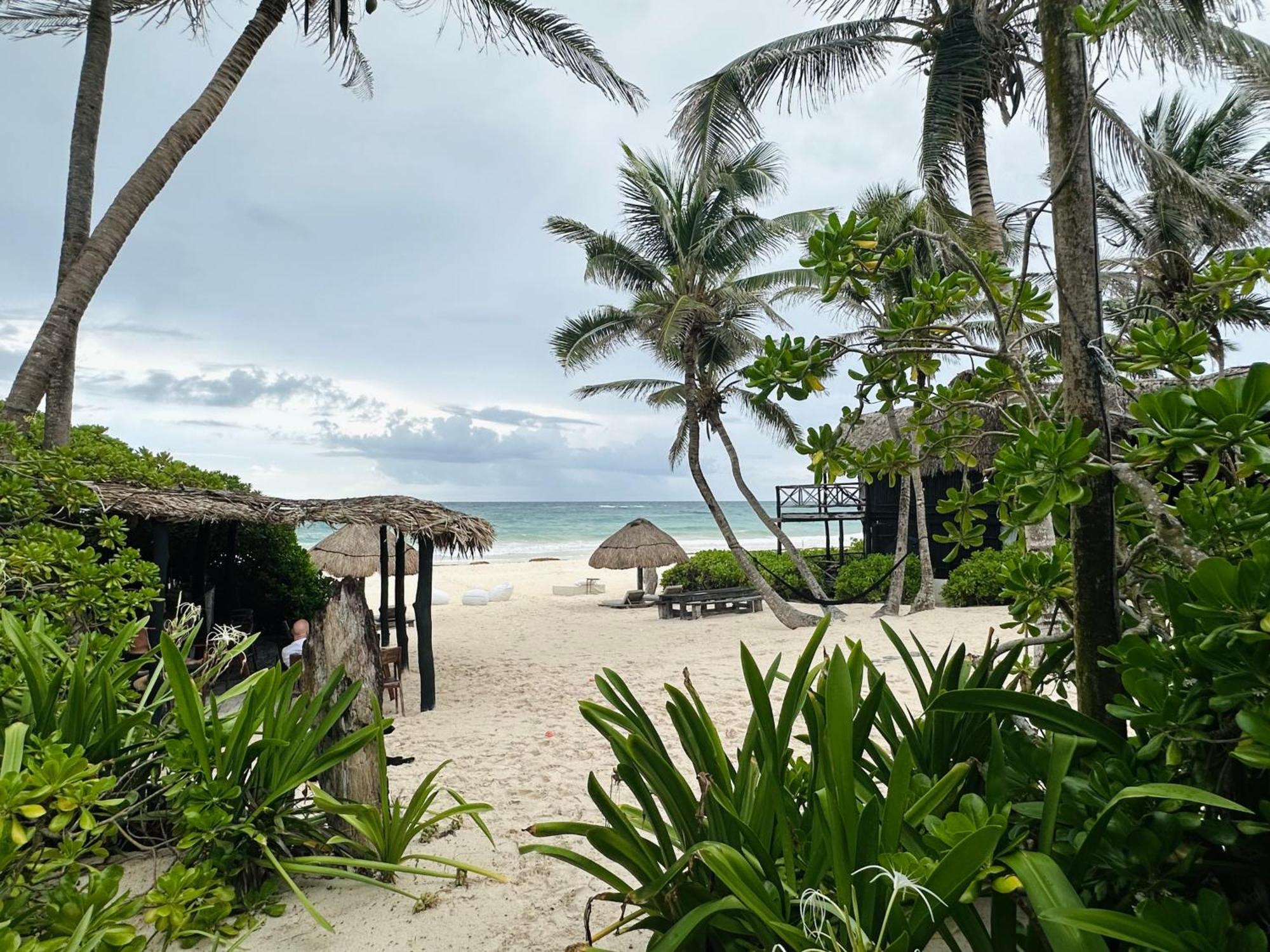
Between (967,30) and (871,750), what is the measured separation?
9.87 metres

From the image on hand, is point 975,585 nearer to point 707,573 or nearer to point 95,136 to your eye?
point 707,573

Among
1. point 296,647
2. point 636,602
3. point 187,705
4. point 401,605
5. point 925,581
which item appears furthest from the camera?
point 636,602

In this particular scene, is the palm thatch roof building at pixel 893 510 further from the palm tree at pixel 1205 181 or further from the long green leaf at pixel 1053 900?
the long green leaf at pixel 1053 900

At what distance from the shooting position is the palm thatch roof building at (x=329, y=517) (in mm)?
6766

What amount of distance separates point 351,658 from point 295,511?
5.06m

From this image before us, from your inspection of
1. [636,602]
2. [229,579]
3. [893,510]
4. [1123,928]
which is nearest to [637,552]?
[636,602]

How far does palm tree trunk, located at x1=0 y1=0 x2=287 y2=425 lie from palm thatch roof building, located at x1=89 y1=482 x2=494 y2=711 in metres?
1.11

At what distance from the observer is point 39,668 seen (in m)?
2.71

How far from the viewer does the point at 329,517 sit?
309 inches

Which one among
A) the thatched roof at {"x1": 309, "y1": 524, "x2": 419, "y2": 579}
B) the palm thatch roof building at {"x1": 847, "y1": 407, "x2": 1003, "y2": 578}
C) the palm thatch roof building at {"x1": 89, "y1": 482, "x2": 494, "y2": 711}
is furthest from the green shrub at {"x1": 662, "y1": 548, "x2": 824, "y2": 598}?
the palm thatch roof building at {"x1": 89, "y1": 482, "x2": 494, "y2": 711}

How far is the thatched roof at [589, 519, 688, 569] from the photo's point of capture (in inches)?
637

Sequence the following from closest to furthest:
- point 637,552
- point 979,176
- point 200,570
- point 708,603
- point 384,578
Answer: point 979,176, point 200,570, point 384,578, point 708,603, point 637,552

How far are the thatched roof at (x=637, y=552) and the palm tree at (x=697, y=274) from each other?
9.18 feet

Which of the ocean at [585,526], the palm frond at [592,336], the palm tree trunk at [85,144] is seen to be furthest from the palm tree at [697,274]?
the ocean at [585,526]
